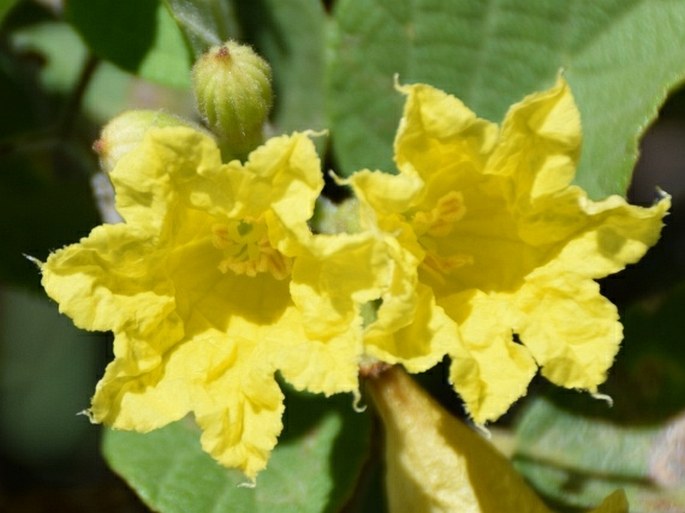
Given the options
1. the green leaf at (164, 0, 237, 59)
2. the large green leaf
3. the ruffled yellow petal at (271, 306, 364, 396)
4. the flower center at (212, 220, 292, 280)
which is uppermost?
the green leaf at (164, 0, 237, 59)

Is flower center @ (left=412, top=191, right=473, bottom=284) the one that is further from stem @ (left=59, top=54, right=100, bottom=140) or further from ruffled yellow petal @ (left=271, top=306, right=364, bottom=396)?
stem @ (left=59, top=54, right=100, bottom=140)

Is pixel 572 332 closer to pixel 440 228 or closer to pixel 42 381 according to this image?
pixel 440 228

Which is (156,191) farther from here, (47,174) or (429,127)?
(47,174)

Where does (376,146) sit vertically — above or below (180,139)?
below

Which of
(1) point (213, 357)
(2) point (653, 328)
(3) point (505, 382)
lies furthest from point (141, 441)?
(2) point (653, 328)

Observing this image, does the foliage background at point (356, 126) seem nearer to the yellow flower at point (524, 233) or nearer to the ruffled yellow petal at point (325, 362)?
the yellow flower at point (524, 233)

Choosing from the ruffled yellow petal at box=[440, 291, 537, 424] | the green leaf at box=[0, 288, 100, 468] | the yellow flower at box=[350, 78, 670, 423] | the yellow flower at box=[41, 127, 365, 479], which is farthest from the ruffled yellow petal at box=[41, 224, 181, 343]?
the green leaf at box=[0, 288, 100, 468]
